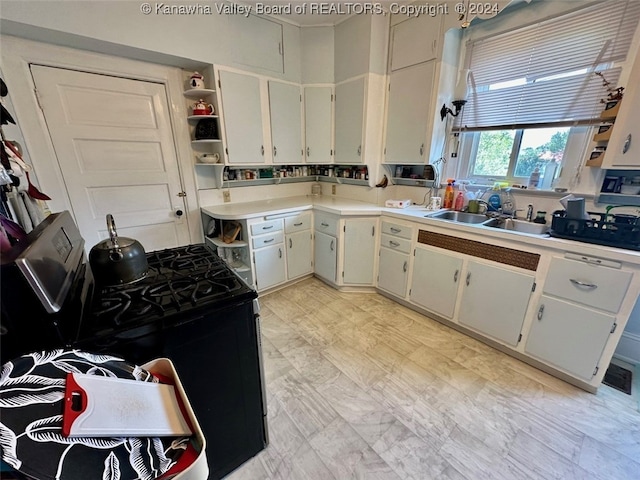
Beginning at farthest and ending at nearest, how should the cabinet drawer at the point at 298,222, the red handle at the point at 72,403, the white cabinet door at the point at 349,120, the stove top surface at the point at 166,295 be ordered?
the cabinet drawer at the point at 298,222, the white cabinet door at the point at 349,120, the stove top surface at the point at 166,295, the red handle at the point at 72,403

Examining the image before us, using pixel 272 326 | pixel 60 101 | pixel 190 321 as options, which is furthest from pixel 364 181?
pixel 60 101

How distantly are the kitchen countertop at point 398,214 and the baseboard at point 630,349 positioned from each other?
93 cm

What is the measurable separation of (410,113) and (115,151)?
8.76 ft

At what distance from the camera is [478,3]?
2.05 m

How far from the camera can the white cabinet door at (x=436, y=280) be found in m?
2.23

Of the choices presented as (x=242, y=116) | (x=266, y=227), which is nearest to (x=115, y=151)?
(x=242, y=116)

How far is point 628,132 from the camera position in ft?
5.30

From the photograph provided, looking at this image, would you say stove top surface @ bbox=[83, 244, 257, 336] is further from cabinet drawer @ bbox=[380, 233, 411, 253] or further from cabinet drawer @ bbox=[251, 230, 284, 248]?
cabinet drawer @ bbox=[380, 233, 411, 253]

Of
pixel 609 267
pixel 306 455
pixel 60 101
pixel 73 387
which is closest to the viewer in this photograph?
pixel 73 387

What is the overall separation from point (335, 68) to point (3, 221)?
9.40 ft

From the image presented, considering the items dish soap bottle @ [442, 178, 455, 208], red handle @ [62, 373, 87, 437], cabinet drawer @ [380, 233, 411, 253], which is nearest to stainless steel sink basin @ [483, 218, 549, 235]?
dish soap bottle @ [442, 178, 455, 208]

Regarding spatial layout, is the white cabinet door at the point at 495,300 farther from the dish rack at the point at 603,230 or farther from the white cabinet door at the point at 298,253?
the white cabinet door at the point at 298,253

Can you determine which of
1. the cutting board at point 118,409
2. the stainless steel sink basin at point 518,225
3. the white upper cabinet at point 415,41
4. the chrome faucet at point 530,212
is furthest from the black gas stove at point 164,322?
the white upper cabinet at point 415,41

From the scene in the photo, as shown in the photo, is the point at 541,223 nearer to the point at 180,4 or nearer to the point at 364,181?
the point at 364,181
